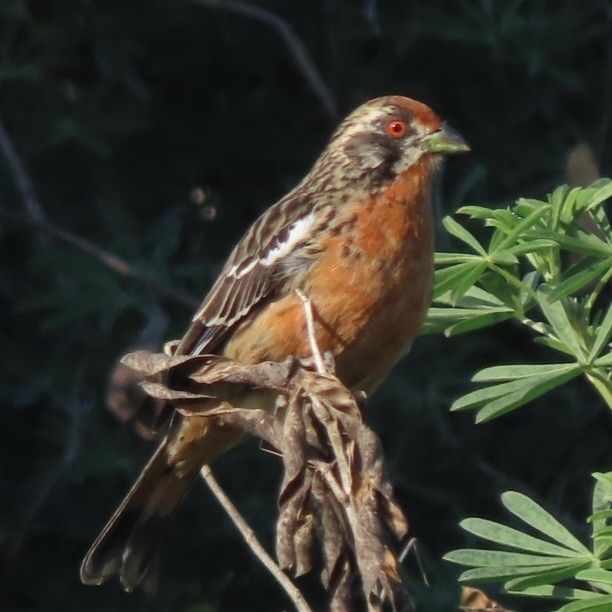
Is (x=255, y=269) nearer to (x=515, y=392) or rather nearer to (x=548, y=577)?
(x=515, y=392)

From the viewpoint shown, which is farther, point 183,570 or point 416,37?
point 416,37

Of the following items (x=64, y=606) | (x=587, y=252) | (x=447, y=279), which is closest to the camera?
(x=587, y=252)

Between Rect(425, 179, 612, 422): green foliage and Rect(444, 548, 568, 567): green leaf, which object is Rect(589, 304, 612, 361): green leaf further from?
Rect(444, 548, 568, 567): green leaf

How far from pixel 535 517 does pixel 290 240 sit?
6.60 feet

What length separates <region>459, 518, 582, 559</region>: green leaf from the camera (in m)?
2.43

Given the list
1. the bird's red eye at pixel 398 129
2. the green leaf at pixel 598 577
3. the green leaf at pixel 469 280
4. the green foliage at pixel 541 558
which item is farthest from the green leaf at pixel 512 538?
the bird's red eye at pixel 398 129

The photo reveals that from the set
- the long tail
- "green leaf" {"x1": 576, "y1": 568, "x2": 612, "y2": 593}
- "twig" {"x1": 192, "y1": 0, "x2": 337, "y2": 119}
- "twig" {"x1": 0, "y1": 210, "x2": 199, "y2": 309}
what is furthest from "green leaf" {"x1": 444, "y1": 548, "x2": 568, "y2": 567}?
"twig" {"x1": 192, "y1": 0, "x2": 337, "y2": 119}

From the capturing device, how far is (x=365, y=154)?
4.68m

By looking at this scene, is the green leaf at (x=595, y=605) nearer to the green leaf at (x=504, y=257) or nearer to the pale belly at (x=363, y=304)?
the green leaf at (x=504, y=257)

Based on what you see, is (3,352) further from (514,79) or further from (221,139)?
(514,79)

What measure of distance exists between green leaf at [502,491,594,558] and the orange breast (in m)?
1.30

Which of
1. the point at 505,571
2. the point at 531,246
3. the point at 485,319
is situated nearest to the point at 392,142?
the point at 485,319

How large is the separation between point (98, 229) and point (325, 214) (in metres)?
2.89

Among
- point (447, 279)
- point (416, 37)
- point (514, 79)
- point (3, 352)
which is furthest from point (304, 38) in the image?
point (447, 279)
